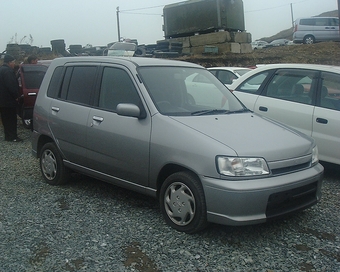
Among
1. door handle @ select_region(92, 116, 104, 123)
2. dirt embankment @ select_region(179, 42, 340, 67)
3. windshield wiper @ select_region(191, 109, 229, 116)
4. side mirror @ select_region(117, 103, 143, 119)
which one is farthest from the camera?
dirt embankment @ select_region(179, 42, 340, 67)

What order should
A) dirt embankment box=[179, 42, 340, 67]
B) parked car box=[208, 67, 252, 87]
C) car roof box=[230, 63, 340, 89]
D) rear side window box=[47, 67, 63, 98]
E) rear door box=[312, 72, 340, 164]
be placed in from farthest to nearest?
dirt embankment box=[179, 42, 340, 67], parked car box=[208, 67, 252, 87], car roof box=[230, 63, 340, 89], rear side window box=[47, 67, 63, 98], rear door box=[312, 72, 340, 164]

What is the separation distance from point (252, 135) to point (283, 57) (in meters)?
19.4

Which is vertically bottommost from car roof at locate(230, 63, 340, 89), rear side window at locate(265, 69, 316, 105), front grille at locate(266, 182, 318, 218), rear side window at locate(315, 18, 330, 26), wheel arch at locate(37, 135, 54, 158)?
front grille at locate(266, 182, 318, 218)

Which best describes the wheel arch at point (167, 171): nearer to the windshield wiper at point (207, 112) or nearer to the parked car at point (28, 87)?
the windshield wiper at point (207, 112)

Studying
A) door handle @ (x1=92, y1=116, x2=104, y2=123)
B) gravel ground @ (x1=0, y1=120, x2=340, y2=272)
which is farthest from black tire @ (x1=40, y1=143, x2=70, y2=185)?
door handle @ (x1=92, y1=116, x2=104, y2=123)

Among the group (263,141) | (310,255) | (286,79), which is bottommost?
(310,255)

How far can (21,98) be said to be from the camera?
33.8 ft

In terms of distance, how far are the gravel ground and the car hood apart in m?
0.80

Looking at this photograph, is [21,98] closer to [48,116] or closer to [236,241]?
[48,116]

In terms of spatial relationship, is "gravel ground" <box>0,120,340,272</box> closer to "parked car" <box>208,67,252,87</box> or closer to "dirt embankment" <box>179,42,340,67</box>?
"parked car" <box>208,67,252,87</box>

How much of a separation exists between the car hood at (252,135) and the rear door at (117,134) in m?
0.48

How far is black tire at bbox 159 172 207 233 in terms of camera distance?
13.0 ft

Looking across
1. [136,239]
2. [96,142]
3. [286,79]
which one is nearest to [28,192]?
[96,142]

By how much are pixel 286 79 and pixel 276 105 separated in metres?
0.44
